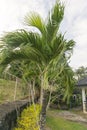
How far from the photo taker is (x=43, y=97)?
7148 millimetres

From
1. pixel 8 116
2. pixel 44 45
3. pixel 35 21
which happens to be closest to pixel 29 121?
pixel 8 116

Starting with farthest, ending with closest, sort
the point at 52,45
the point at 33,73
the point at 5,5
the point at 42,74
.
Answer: the point at 5,5 → the point at 33,73 → the point at 42,74 → the point at 52,45

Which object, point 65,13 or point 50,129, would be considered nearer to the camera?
point 65,13

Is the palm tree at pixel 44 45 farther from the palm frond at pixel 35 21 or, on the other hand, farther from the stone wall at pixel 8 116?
the stone wall at pixel 8 116

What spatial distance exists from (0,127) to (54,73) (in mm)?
2229

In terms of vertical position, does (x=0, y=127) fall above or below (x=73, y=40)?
below

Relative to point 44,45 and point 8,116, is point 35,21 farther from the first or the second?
point 8,116

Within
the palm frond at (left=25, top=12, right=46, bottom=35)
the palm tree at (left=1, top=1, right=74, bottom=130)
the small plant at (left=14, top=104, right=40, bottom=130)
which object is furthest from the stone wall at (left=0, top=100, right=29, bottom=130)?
the palm frond at (left=25, top=12, right=46, bottom=35)

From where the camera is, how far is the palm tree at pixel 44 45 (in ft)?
22.6

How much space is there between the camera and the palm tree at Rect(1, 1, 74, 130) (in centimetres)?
689

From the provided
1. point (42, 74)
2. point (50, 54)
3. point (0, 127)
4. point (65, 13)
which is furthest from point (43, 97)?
point (65, 13)

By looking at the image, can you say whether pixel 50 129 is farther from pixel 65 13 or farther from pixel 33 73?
pixel 65 13

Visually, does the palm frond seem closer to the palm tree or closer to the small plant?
the palm tree

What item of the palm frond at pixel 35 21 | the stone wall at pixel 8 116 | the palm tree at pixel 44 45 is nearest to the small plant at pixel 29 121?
the stone wall at pixel 8 116
